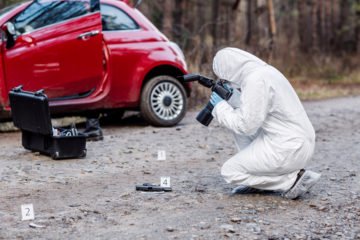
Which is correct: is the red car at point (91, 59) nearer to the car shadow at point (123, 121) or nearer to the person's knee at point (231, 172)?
the car shadow at point (123, 121)

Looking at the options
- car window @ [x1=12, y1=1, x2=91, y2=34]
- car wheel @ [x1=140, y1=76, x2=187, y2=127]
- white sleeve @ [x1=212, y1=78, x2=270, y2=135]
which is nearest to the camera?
white sleeve @ [x1=212, y1=78, x2=270, y2=135]

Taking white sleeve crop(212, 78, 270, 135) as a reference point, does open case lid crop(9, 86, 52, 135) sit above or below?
below

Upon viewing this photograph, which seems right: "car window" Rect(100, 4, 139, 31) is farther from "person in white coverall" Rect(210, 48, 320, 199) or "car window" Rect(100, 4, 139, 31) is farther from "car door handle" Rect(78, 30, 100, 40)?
"person in white coverall" Rect(210, 48, 320, 199)

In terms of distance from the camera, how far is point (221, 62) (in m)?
6.57

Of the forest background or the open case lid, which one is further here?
the forest background

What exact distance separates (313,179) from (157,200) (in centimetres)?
134

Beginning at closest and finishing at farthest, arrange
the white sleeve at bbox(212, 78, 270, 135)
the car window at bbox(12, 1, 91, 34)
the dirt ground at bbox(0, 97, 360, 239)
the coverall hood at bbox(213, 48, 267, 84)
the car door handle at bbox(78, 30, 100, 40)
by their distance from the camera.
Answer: the dirt ground at bbox(0, 97, 360, 239), the white sleeve at bbox(212, 78, 270, 135), the coverall hood at bbox(213, 48, 267, 84), the car window at bbox(12, 1, 91, 34), the car door handle at bbox(78, 30, 100, 40)

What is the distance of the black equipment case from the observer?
8.15 m

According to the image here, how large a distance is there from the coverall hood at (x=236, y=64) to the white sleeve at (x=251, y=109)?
144 millimetres

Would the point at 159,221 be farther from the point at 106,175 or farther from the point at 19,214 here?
the point at 106,175

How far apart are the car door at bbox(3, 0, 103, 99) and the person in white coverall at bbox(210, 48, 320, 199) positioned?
4.10 m

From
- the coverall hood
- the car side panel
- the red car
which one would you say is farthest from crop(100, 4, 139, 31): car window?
the coverall hood

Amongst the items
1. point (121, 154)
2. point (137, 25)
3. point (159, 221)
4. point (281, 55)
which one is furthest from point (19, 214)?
point (281, 55)

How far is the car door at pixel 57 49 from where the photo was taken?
33.1ft
